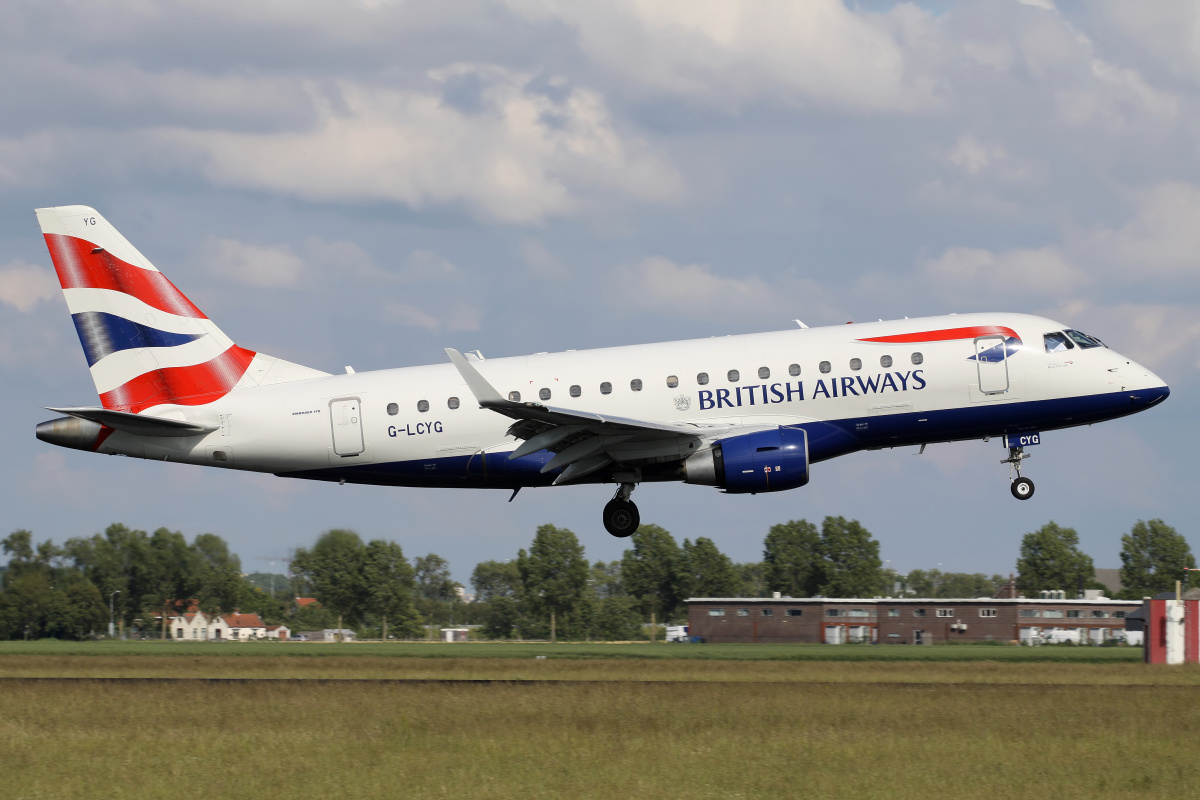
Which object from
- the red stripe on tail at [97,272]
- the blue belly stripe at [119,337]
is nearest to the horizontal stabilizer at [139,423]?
the blue belly stripe at [119,337]

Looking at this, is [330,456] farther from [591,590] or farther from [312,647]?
Result: [591,590]

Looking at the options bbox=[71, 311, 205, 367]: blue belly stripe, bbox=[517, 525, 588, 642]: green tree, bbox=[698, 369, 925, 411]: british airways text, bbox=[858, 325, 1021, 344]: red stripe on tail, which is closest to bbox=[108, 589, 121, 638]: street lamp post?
bbox=[517, 525, 588, 642]: green tree

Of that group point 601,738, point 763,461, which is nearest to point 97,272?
point 763,461

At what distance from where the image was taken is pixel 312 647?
→ 56844 mm

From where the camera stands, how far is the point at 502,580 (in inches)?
6550

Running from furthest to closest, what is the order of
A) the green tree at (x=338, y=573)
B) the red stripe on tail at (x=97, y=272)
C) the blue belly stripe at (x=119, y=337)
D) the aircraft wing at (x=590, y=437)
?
the green tree at (x=338, y=573) < the red stripe on tail at (x=97, y=272) < the blue belly stripe at (x=119, y=337) < the aircraft wing at (x=590, y=437)

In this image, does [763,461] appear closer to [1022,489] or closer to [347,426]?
[1022,489]

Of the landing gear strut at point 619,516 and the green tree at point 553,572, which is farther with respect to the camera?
the green tree at point 553,572

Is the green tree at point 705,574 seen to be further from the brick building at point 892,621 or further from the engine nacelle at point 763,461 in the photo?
the engine nacelle at point 763,461

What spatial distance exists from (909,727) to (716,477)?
9.61 meters

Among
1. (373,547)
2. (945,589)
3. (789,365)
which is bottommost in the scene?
(945,589)

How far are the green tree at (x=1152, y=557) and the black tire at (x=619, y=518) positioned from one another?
131 m

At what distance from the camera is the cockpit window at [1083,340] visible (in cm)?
3234

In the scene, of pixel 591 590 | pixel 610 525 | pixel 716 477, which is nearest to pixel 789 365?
pixel 716 477
